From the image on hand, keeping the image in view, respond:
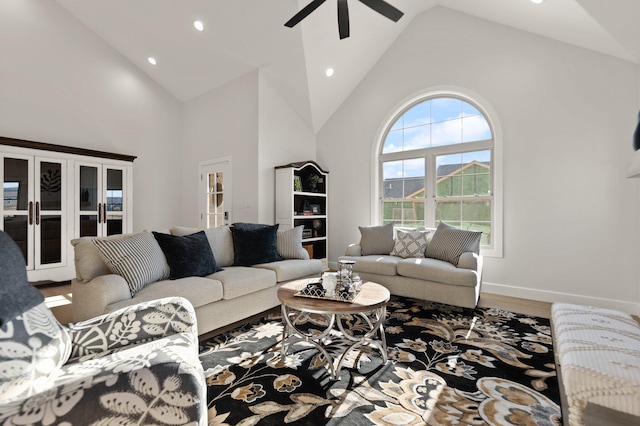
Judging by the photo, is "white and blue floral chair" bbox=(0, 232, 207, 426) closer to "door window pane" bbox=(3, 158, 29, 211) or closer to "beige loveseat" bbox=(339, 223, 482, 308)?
"beige loveseat" bbox=(339, 223, 482, 308)

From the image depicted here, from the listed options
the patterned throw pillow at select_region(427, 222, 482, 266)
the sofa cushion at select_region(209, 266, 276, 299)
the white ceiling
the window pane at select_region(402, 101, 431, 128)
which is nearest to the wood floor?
the patterned throw pillow at select_region(427, 222, 482, 266)

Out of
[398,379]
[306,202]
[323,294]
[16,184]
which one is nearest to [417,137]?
[306,202]

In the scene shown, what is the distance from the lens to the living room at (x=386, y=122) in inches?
131

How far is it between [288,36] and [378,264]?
124 inches

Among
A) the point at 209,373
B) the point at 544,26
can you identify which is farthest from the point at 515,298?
the point at 209,373

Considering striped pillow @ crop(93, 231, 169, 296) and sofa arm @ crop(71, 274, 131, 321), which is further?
striped pillow @ crop(93, 231, 169, 296)

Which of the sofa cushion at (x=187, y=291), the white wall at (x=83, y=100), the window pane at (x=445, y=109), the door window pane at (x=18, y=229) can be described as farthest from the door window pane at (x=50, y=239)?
the window pane at (x=445, y=109)

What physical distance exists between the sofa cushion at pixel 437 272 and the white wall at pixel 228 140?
2487 millimetres

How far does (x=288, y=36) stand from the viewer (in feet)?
13.4

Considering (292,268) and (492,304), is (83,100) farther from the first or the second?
(492,304)

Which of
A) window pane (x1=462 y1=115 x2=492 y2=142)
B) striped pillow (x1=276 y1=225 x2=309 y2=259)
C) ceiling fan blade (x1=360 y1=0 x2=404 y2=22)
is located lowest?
striped pillow (x1=276 y1=225 x2=309 y2=259)

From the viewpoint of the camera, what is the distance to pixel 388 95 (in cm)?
488

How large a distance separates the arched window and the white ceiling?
3.60 feet

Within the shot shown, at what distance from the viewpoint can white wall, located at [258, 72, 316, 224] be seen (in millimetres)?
4848
